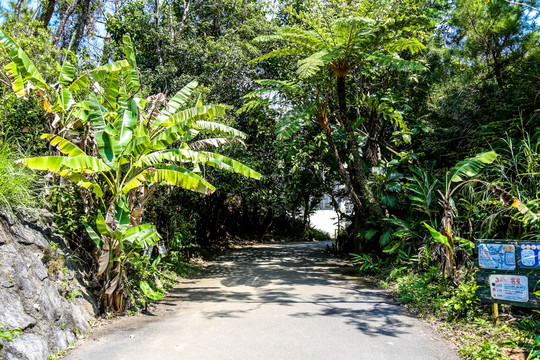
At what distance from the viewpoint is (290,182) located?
16469 mm

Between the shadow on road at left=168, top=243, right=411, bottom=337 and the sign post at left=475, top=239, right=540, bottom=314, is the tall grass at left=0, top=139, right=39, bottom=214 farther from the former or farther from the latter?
the sign post at left=475, top=239, right=540, bottom=314

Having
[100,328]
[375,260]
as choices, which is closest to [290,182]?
[375,260]

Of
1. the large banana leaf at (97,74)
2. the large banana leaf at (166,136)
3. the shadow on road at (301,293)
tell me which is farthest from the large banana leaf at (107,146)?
the shadow on road at (301,293)

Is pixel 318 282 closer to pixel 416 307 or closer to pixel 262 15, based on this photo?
pixel 416 307

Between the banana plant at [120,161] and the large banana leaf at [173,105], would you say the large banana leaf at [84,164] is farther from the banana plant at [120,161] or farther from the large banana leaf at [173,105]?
the large banana leaf at [173,105]

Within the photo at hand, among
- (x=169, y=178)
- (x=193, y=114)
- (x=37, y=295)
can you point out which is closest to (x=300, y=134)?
(x=193, y=114)

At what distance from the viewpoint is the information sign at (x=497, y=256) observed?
216 inches

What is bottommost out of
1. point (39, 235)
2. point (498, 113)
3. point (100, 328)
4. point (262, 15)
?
point (100, 328)

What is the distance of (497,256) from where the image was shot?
5648 millimetres

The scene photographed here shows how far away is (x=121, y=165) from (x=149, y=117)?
1.18m

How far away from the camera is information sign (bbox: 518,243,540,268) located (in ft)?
17.2

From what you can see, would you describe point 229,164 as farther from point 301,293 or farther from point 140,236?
point 301,293

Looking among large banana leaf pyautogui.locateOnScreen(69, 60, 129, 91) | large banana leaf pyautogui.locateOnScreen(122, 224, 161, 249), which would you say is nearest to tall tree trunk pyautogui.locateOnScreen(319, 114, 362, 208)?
large banana leaf pyautogui.locateOnScreen(69, 60, 129, 91)

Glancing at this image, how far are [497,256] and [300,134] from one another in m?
9.90
